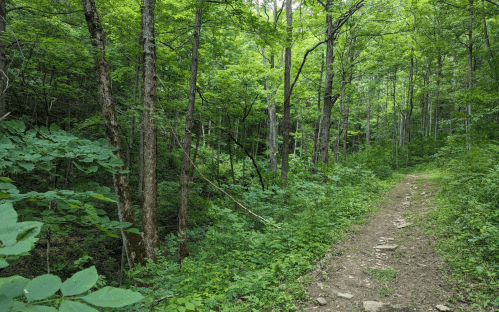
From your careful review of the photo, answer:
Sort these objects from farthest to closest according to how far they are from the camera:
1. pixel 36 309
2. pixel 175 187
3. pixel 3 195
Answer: pixel 175 187, pixel 3 195, pixel 36 309

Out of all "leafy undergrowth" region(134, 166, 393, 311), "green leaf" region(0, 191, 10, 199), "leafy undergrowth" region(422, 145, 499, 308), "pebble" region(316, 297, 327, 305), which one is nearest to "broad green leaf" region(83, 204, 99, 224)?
"green leaf" region(0, 191, 10, 199)

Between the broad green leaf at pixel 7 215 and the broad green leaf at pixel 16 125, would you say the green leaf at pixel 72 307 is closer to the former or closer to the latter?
the broad green leaf at pixel 7 215

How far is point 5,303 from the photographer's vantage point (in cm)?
74

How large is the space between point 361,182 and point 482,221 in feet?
18.6

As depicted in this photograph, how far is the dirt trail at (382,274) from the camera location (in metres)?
3.57

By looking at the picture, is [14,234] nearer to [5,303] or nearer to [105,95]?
[5,303]

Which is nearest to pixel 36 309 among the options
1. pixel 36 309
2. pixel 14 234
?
pixel 36 309

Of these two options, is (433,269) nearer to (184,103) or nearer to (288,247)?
(288,247)

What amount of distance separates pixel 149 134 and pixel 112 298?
5.20 meters

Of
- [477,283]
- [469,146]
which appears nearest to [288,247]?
[477,283]

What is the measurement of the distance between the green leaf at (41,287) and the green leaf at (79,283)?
26mm

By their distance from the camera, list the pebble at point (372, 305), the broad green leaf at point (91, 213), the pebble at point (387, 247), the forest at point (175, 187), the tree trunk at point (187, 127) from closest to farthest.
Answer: the broad green leaf at point (91, 213) < the forest at point (175, 187) < the pebble at point (372, 305) < the pebble at point (387, 247) < the tree trunk at point (187, 127)

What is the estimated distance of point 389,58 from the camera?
1535 cm

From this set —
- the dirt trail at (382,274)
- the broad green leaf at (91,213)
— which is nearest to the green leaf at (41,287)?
the broad green leaf at (91,213)
